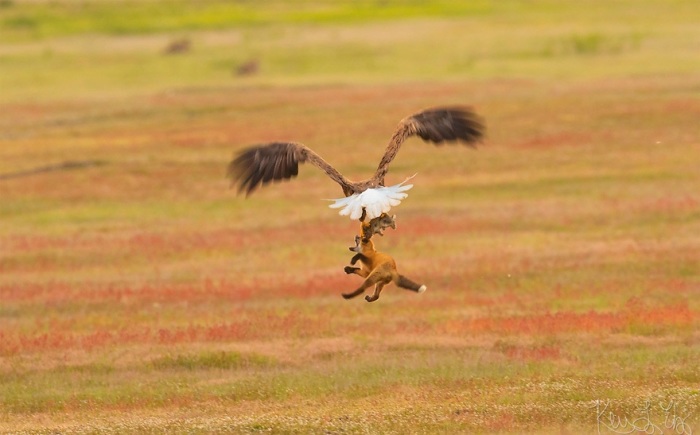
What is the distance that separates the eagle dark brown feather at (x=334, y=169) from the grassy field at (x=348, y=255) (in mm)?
2582

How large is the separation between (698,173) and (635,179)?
1576 mm

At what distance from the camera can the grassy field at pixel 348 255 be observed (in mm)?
16656

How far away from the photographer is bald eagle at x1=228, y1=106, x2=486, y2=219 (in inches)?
524

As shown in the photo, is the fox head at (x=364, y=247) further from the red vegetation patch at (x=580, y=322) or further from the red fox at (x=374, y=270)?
the red vegetation patch at (x=580, y=322)

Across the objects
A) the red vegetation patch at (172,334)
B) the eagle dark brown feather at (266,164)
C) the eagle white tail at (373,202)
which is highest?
the eagle dark brown feather at (266,164)

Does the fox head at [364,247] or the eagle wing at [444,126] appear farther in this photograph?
the eagle wing at [444,126]

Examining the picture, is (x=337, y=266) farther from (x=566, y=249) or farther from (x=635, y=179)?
(x=635, y=179)

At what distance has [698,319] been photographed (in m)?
20.9

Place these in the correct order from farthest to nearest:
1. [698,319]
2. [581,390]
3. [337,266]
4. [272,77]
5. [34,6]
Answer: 1. [34,6]
2. [272,77]
3. [337,266]
4. [698,319]
5. [581,390]

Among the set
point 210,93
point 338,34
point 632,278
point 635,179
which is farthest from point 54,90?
point 632,278
